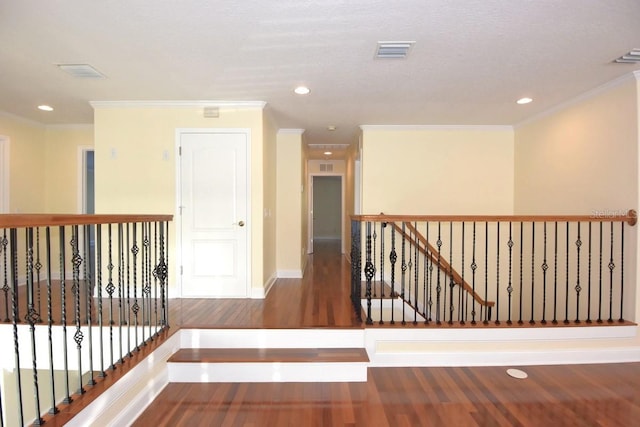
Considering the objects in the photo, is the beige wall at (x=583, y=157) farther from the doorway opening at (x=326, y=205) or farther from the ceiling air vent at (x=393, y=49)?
the doorway opening at (x=326, y=205)

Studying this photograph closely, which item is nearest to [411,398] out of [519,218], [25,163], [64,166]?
[519,218]

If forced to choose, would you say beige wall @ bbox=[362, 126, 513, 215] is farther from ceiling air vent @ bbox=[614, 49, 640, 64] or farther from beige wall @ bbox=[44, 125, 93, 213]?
beige wall @ bbox=[44, 125, 93, 213]

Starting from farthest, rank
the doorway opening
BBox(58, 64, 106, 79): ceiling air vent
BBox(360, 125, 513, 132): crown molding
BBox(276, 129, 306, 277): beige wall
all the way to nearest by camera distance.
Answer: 1. the doorway opening
2. BBox(276, 129, 306, 277): beige wall
3. BBox(360, 125, 513, 132): crown molding
4. BBox(58, 64, 106, 79): ceiling air vent

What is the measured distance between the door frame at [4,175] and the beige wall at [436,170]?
5.21 m

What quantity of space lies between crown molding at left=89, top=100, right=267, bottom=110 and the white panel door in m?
0.34

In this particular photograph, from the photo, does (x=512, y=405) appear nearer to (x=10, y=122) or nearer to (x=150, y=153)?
(x=150, y=153)

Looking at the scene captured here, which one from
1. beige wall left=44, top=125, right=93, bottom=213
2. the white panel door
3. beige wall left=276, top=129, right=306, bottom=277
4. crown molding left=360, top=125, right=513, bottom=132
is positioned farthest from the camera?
beige wall left=276, top=129, right=306, bottom=277

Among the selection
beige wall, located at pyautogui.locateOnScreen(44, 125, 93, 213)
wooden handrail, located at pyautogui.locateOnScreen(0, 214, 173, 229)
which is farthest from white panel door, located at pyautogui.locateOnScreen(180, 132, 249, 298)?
beige wall, located at pyautogui.locateOnScreen(44, 125, 93, 213)

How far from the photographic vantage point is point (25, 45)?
8.38 ft

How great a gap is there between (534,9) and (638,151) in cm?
196

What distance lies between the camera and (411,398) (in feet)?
8.00

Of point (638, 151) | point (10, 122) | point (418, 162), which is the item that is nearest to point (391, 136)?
point (418, 162)

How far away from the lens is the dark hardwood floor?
2.18 meters

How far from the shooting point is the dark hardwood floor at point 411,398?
7.15ft
